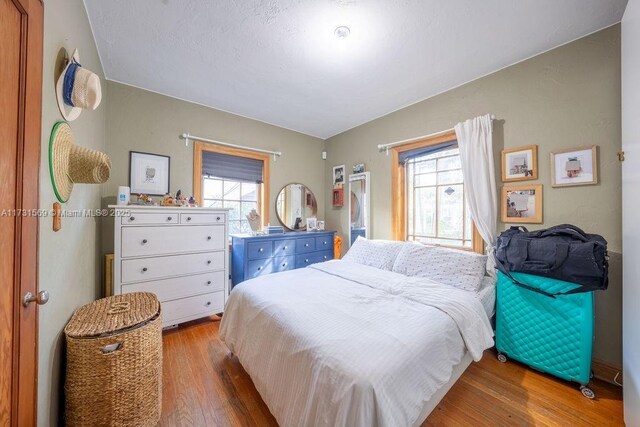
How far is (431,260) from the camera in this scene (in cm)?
226

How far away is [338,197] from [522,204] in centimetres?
231

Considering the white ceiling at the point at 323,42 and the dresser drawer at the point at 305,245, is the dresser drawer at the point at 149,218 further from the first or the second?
the dresser drawer at the point at 305,245

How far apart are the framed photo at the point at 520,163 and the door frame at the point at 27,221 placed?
300 centimetres

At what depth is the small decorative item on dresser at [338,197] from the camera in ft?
12.6

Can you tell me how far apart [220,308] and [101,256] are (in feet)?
4.11

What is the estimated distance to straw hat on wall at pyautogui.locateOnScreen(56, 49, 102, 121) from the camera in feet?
3.90

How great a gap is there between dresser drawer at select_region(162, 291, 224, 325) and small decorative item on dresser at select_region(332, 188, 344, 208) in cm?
210

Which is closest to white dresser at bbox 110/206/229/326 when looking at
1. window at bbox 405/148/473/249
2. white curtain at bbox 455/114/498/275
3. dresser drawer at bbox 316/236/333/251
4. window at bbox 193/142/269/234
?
window at bbox 193/142/269/234

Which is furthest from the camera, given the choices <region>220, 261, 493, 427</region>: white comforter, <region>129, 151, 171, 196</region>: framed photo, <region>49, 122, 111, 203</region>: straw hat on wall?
<region>129, 151, 171, 196</region>: framed photo

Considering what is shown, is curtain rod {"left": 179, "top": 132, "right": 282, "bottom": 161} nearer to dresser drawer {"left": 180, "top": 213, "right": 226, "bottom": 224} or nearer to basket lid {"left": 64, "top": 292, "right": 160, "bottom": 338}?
dresser drawer {"left": 180, "top": 213, "right": 226, "bottom": 224}

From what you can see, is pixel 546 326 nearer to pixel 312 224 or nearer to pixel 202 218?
pixel 312 224

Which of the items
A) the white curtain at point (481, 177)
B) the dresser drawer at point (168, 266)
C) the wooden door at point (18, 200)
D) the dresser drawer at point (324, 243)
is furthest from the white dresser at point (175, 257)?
the white curtain at point (481, 177)

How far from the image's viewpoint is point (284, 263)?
3197 mm

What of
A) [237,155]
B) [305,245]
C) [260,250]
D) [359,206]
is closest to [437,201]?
[359,206]
